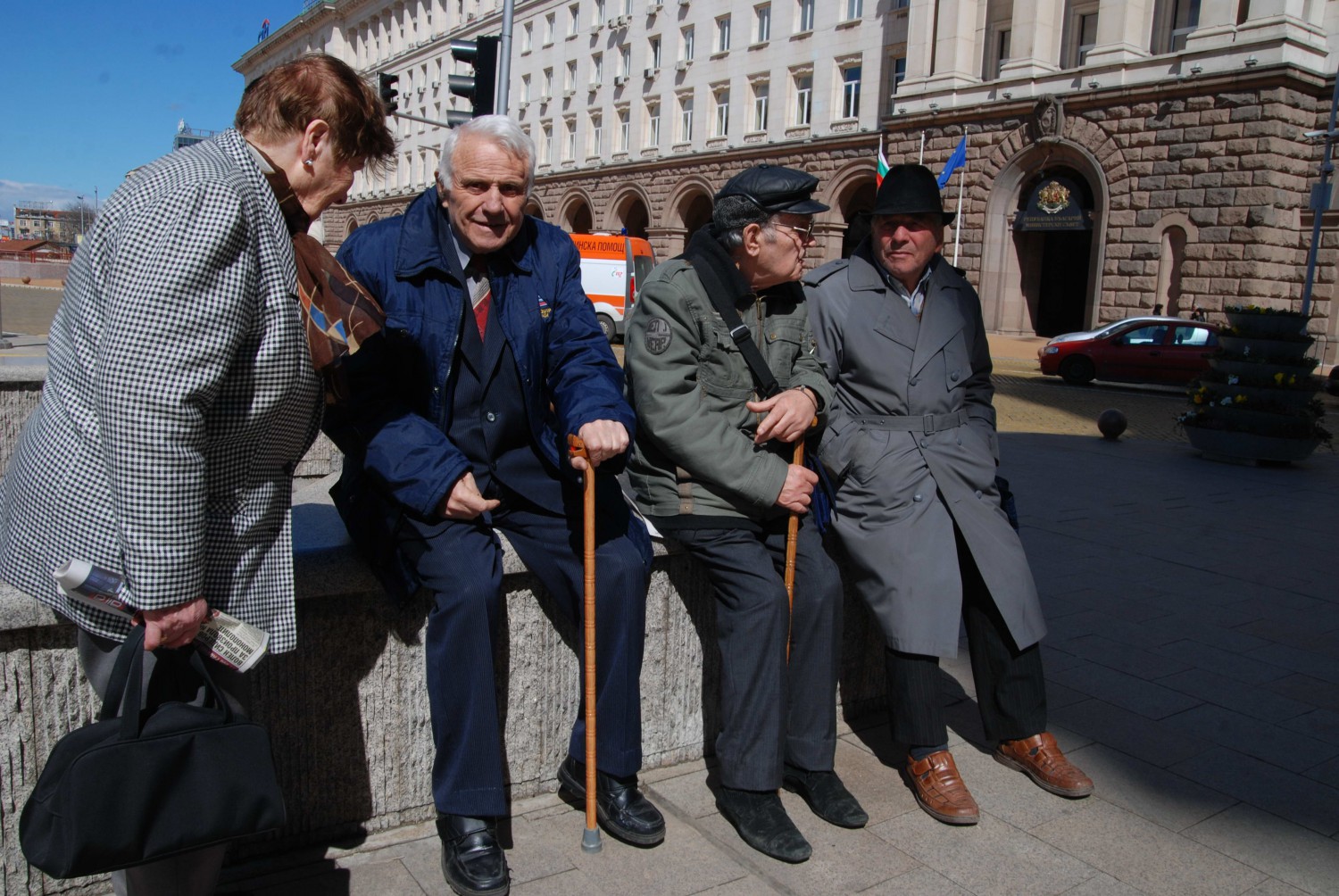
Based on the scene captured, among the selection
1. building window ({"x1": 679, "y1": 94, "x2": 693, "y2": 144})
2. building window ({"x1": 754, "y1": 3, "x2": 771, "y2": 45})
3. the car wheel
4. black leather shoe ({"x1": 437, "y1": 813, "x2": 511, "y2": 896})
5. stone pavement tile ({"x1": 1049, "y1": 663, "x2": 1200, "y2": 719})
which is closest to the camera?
black leather shoe ({"x1": 437, "y1": 813, "x2": 511, "y2": 896})

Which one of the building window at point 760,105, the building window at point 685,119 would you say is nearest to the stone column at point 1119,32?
the building window at point 760,105

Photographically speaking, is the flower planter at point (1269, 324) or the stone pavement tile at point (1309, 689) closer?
the stone pavement tile at point (1309, 689)

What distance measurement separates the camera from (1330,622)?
5.57 meters

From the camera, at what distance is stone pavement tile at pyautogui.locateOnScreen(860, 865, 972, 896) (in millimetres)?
2957

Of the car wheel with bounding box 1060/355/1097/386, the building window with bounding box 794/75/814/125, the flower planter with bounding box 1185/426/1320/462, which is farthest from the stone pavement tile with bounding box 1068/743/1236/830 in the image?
the building window with bounding box 794/75/814/125

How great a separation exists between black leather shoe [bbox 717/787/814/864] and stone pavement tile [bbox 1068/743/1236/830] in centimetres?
112

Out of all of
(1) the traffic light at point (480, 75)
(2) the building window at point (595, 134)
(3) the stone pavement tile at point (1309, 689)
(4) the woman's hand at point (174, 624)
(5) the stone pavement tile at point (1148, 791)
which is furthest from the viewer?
(2) the building window at point (595, 134)

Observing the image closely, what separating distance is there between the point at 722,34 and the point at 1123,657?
125 ft

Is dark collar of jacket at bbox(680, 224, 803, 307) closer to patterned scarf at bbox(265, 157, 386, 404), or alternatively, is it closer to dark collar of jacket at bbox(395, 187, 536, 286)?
dark collar of jacket at bbox(395, 187, 536, 286)

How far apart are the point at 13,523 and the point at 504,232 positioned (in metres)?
1.47

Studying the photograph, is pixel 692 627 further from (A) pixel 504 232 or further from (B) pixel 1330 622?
(B) pixel 1330 622

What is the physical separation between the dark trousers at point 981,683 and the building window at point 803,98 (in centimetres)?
3428

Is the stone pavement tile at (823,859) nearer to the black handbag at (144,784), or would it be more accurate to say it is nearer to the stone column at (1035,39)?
the black handbag at (144,784)

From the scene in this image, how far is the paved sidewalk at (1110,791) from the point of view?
9.84 feet
